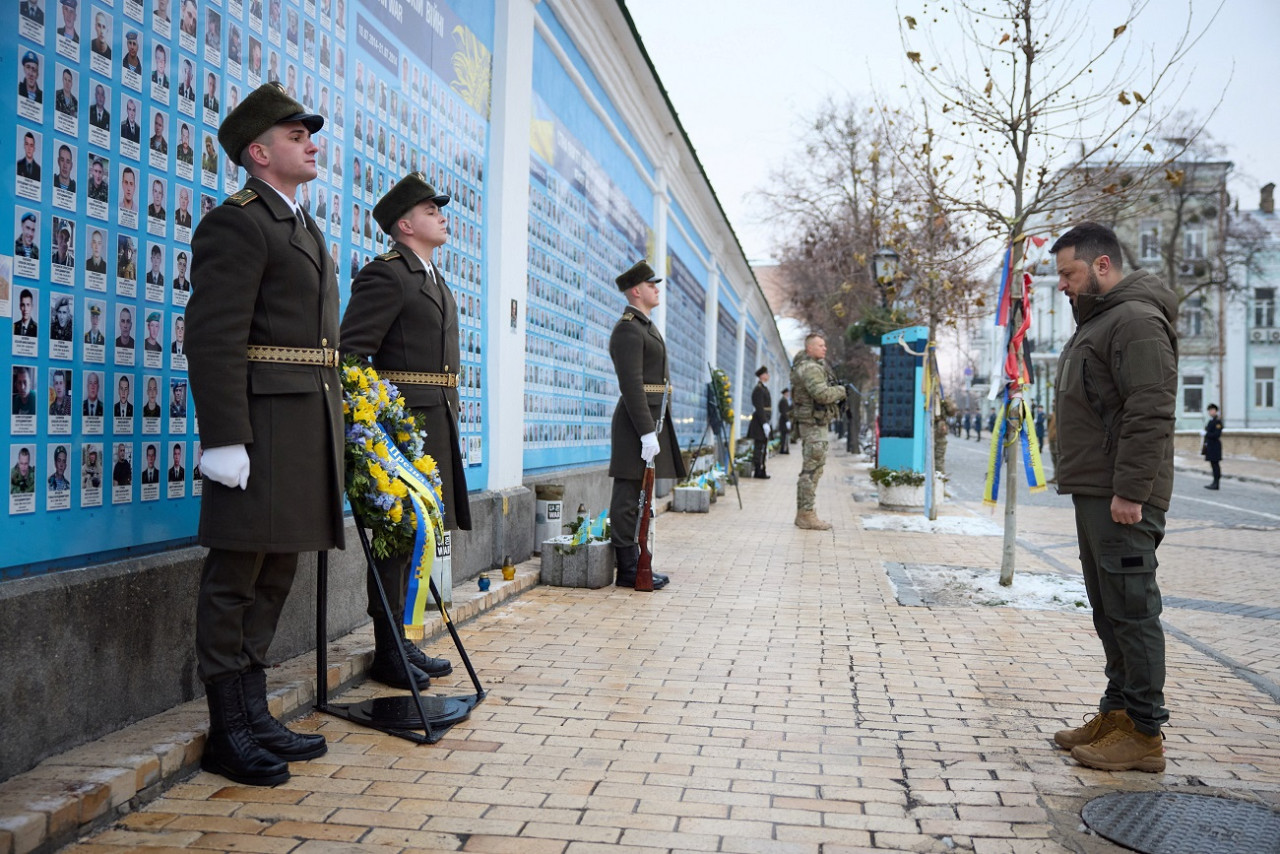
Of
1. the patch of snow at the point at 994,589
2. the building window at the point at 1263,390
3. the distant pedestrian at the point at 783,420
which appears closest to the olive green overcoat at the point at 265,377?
the patch of snow at the point at 994,589

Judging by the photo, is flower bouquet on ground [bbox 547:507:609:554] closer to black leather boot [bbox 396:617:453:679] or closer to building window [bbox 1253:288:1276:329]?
black leather boot [bbox 396:617:453:679]

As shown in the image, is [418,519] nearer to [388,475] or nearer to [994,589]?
[388,475]

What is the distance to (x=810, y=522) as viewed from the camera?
11.5 metres

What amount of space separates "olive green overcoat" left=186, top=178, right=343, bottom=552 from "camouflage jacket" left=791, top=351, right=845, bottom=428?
8.20 metres

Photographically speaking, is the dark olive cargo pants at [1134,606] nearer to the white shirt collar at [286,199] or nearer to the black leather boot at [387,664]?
the black leather boot at [387,664]

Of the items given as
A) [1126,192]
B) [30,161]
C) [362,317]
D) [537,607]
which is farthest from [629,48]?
[30,161]

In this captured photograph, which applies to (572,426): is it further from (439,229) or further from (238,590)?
(238,590)

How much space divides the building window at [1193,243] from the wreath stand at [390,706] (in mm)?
56383

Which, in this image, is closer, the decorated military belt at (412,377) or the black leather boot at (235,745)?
the black leather boot at (235,745)

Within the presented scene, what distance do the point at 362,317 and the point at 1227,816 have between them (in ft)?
11.9

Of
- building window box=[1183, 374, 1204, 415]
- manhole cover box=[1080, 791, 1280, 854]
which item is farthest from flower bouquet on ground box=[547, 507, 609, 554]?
building window box=[1183, 374, 1204, 415]

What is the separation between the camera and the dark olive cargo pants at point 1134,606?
3.70m

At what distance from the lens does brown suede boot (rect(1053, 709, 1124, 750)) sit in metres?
3.79

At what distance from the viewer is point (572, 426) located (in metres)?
10.1
